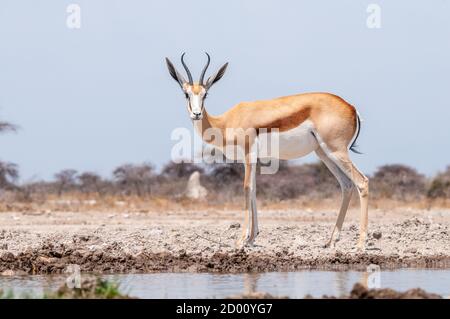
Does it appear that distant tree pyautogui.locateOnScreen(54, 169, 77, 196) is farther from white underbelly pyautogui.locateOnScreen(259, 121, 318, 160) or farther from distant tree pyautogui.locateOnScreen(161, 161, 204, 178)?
white underbelly pyautogui.locateOnScreen(259, 121, 318, 160)

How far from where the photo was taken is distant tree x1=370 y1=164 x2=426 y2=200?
34.5 m

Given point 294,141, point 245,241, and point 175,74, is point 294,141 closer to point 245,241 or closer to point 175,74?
point 245,241

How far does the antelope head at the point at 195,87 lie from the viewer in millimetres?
14575

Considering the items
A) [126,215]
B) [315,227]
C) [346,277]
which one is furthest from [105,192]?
[346,277]

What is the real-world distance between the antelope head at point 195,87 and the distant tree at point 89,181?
25.5 meters

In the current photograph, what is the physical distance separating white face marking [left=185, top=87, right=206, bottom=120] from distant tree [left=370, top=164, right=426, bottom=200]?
61.8ft

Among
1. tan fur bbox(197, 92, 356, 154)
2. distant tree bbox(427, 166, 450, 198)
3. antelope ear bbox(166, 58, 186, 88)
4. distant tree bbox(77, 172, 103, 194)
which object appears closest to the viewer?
tan fur bbox(197, 92, 356, 154)

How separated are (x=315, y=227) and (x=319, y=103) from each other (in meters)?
3.78

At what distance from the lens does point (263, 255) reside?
46.1 feet

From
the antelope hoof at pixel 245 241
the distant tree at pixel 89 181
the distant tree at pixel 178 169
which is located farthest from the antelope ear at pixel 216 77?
the distant tree at pixel 178 169

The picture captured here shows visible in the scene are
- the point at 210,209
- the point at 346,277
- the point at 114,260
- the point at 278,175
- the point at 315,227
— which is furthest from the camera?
the point at 278,175

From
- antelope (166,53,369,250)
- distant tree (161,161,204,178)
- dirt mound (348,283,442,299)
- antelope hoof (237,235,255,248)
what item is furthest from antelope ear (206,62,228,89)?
distant tree (161,161,204,178)
